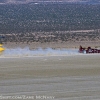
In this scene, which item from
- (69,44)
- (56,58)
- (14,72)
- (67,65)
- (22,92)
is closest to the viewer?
(22,92)

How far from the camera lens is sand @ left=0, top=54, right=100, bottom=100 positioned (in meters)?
30.6

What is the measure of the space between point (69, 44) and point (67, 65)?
23903 millimetres

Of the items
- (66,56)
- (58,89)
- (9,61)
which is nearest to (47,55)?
(66,56)

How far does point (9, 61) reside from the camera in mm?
44188

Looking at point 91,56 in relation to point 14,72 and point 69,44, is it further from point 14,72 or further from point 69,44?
point 69,44

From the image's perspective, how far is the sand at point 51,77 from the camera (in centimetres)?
3062

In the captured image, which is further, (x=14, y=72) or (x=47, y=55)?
(x=47, y=55)

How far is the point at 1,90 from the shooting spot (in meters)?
31.8

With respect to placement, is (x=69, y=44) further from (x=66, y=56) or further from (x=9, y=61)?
(x=9, y=61)

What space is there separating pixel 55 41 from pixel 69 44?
3.76 metres

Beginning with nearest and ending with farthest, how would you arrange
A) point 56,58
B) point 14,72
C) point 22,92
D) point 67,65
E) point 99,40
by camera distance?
point 22,92 < point 14,72 < point 67,65 < point 56,58 < point 99,40

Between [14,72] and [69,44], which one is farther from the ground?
[14,72]

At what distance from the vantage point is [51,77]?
3638 cm

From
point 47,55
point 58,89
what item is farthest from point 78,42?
point 58,89
